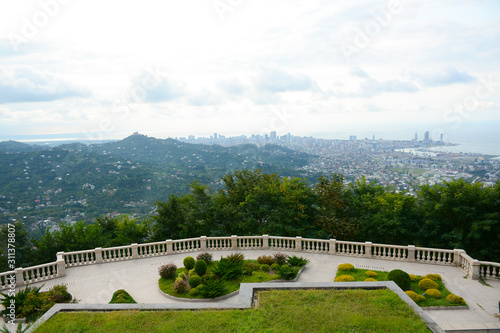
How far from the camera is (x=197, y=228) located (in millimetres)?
22594

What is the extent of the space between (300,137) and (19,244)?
119 meters

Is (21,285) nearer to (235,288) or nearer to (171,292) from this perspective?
(171,292)

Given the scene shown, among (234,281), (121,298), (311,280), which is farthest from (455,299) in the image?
(121,298)

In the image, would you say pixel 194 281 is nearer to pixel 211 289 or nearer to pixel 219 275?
pixel 211 289

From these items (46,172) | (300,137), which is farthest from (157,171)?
(300,137)

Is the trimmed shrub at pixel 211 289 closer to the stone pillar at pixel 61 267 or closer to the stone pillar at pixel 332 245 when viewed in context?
the stone pillar at pixel 332 245

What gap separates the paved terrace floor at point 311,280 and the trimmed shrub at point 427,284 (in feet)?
2.78

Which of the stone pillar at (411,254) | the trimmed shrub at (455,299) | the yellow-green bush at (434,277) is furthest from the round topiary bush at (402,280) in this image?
the stone pillar at (411,254)

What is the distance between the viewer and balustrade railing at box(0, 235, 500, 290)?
14.4 m

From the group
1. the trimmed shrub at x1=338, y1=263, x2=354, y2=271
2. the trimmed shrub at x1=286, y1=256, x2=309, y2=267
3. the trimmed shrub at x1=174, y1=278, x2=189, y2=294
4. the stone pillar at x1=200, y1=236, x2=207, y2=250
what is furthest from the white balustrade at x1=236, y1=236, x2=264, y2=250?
the trimmed shrub at x1=174, y1=278, x2=189, y2=294

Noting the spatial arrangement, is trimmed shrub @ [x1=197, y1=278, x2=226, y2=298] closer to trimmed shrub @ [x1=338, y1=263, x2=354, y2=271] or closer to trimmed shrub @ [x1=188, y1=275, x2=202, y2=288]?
trimmed shrub @ [x1=188, y1=275, x2=202, y2=288]

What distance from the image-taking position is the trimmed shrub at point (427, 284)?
43.0 feet

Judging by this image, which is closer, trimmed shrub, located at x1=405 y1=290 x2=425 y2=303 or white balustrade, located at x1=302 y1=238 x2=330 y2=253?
trimmed shrub, located at x1=405 y1=290 x2=425 y2=303

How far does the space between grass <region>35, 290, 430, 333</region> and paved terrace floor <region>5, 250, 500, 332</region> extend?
3556 millimetres
